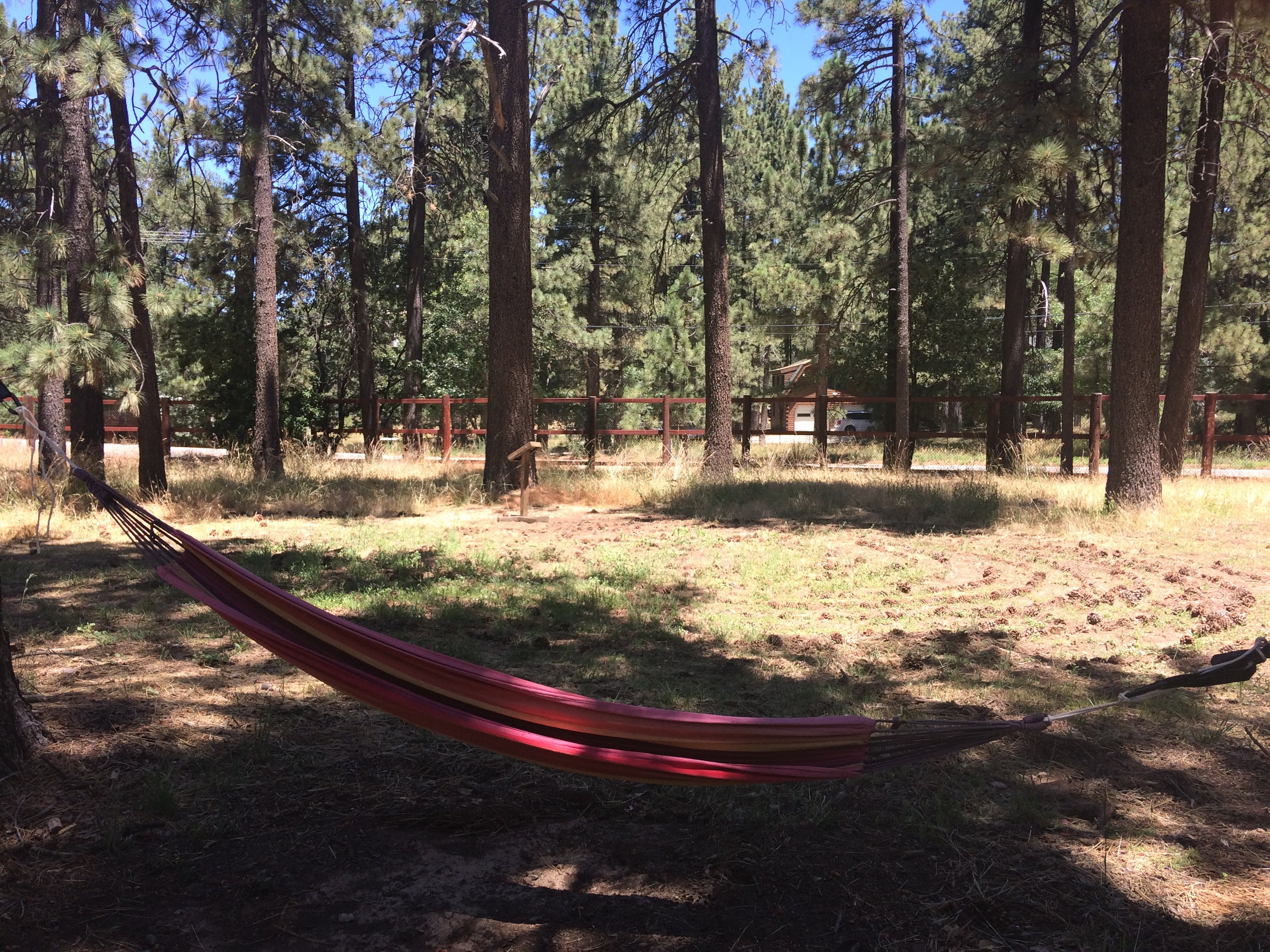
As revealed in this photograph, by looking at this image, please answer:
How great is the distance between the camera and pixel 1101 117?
1191 centimetres

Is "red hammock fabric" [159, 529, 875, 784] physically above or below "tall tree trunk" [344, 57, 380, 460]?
below

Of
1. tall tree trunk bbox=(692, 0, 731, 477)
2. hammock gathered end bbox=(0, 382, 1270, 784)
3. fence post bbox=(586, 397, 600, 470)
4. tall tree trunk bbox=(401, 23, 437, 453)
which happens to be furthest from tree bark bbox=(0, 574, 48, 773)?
tall tree trunk bbox=(401, 23, 437, 453)

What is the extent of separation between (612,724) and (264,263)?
1198 centimetres

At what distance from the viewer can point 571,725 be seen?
2.43 m

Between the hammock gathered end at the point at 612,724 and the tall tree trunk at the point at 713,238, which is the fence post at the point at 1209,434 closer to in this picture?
the tall tree trunk at the point at 713,238

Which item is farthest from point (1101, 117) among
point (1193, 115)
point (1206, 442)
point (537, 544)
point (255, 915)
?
point (255, 915)

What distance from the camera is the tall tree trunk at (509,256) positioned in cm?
1084

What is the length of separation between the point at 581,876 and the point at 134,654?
2.99 metres

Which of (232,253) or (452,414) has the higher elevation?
Result: (232,253)

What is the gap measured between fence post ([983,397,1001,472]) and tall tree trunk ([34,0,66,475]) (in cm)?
1382

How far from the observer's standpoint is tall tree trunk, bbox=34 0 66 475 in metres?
9.41

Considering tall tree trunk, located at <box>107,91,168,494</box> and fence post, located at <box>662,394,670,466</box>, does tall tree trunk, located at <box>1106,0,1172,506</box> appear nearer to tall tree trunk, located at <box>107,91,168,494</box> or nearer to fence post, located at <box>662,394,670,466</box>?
fence post, located at <box>662,394,670,466</box>

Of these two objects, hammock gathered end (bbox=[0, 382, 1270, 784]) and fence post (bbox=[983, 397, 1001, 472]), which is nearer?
hammock gathered end (bbox=[0, 382, 1270, 784])

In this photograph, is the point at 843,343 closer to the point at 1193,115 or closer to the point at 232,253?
the point at 1193,115
